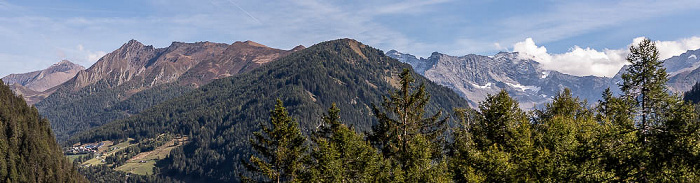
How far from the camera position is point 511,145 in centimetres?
3750

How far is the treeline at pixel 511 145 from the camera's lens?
21047mm

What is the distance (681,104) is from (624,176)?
4.97 meters

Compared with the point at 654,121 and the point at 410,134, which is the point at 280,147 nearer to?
the point at 410,134

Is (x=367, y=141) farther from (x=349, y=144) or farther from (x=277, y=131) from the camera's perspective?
(x=277, y=131)

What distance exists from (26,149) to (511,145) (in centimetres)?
19930

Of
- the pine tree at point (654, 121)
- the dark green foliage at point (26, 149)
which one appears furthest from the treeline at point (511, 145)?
the dark green foliage at point (26, 149)

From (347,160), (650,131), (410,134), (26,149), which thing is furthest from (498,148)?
(26,149)

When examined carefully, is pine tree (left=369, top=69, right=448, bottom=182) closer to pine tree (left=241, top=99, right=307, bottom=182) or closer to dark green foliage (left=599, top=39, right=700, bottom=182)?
pine tree (left=241, top=99, right=307, bottom=182)

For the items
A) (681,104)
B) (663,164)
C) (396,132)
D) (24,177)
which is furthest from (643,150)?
(24,177)

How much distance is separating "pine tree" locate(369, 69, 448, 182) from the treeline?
0.10m

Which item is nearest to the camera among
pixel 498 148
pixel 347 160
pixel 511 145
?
pixel 511 145

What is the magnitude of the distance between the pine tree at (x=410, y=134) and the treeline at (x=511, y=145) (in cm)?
10

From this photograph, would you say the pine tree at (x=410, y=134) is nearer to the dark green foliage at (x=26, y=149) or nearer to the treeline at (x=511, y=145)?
the treeline at (x=511, y=145)

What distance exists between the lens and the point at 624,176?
2289 centimetres
